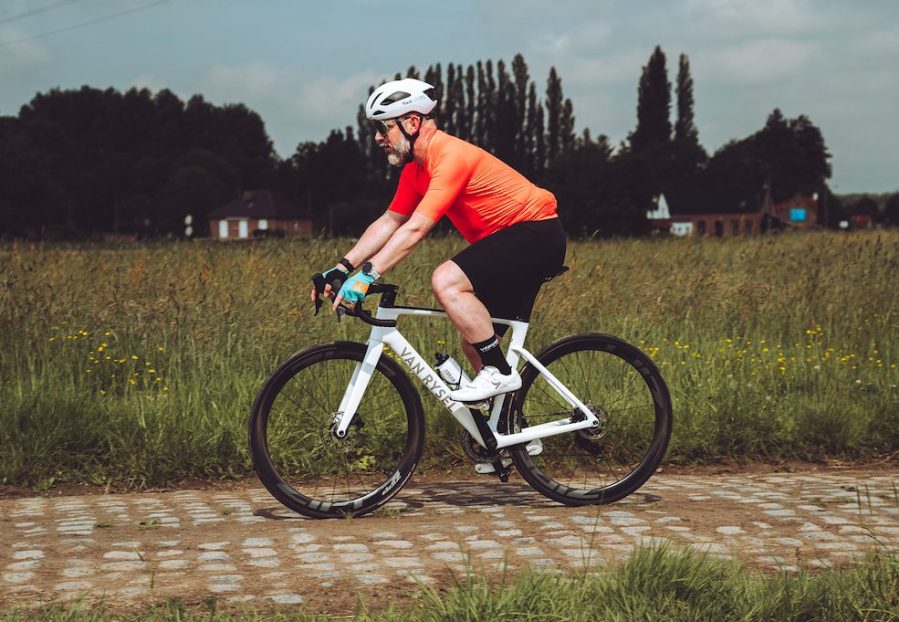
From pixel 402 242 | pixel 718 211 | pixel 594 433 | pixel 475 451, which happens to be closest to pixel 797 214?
pixel 718 211

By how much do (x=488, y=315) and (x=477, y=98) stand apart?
109m

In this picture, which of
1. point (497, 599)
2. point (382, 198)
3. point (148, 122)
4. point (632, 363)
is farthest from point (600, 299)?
point (148, 122)

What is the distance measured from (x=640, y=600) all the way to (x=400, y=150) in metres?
2.52

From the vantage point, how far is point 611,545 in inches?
197

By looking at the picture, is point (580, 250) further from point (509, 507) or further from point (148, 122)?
point (148, 122)

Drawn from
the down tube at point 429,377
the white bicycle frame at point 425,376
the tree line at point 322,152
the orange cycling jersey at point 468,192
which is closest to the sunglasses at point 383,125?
the orange cycling jersey at point 468,192

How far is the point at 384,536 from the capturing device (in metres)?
5.22

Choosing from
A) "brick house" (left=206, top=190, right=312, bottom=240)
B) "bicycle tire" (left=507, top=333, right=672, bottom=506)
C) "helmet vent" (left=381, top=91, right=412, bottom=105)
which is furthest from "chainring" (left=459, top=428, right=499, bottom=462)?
"brick house" (left=206, top=190, right=312, bottom=240)

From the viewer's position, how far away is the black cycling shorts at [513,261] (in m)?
5.48

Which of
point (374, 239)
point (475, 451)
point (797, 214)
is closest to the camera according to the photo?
point (374, 239)

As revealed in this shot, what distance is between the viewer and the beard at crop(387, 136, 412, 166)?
215 inches

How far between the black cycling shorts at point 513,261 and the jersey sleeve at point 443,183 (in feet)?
0.83

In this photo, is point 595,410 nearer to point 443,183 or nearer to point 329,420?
point 329,420

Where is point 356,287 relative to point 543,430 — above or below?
above
